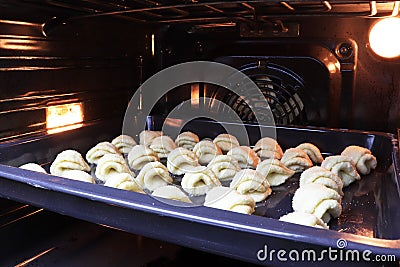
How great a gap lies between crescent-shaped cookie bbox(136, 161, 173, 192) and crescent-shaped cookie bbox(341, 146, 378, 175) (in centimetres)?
56

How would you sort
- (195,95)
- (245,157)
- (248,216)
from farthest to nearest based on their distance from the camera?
(195,95) → (245,157) → (248,216)

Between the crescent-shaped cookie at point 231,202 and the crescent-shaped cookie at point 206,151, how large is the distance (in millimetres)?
345

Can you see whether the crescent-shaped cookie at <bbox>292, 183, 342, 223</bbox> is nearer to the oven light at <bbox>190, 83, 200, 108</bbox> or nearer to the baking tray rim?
the baking tray rim

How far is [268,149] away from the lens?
136 centimetres

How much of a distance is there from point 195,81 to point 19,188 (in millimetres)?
845

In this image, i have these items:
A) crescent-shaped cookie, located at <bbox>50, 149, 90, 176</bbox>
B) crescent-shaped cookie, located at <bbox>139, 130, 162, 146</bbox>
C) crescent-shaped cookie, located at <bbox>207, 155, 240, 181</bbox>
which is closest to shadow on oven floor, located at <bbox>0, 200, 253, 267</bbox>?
crescent-shaped cookie, located at <bbox>50, 149, 90, 176</bbox>

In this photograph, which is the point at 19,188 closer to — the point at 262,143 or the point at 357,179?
the point at 262,143

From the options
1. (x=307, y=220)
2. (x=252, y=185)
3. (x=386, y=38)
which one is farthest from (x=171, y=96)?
(x=307, y=220)

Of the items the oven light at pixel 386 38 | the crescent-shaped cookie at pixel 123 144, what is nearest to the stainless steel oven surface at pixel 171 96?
the oven light at pixel 386 38

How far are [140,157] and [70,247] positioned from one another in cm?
34

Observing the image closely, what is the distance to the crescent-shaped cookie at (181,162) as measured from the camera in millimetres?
1283

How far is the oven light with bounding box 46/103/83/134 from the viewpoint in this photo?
52.7 inches

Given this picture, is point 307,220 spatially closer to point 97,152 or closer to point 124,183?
point 124,183

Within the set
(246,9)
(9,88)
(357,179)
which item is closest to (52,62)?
(9,88)
